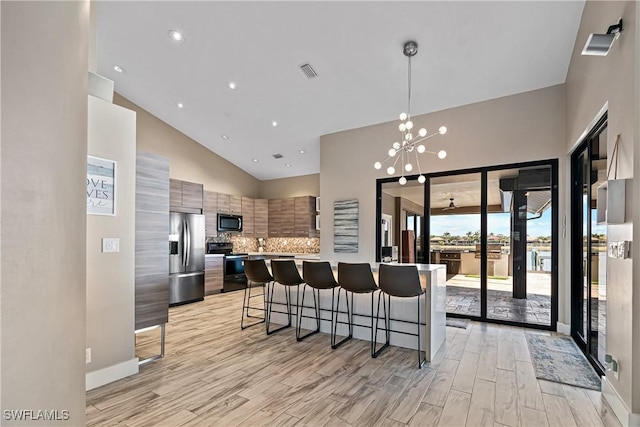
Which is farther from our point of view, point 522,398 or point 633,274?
point 522,398

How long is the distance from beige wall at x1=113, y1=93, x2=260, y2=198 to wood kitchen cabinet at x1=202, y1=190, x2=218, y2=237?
0.34 metres

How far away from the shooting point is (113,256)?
2.82m

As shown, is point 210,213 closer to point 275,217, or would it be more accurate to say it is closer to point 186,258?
point 186,258

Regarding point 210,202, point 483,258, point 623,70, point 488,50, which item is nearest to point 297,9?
point 488,50

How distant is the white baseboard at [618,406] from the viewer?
Answer: 2107 millimetres

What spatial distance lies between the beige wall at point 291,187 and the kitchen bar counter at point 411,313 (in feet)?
14.1

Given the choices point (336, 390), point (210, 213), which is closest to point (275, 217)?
point (210, 213)

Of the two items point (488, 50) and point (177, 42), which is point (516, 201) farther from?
point (177, 42)

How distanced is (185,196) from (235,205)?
163 cm

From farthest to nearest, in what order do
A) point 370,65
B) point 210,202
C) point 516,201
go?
point 210,202, point 516,201, point 370,65

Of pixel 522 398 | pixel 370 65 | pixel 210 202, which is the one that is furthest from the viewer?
pixel 210 202

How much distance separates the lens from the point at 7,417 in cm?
85

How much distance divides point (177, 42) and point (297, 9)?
1.82 meters

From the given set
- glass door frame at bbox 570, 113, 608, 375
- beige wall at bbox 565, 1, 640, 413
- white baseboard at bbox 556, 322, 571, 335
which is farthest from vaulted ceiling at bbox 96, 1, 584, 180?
white baseboard at bbox 556, 322, 571, 335
